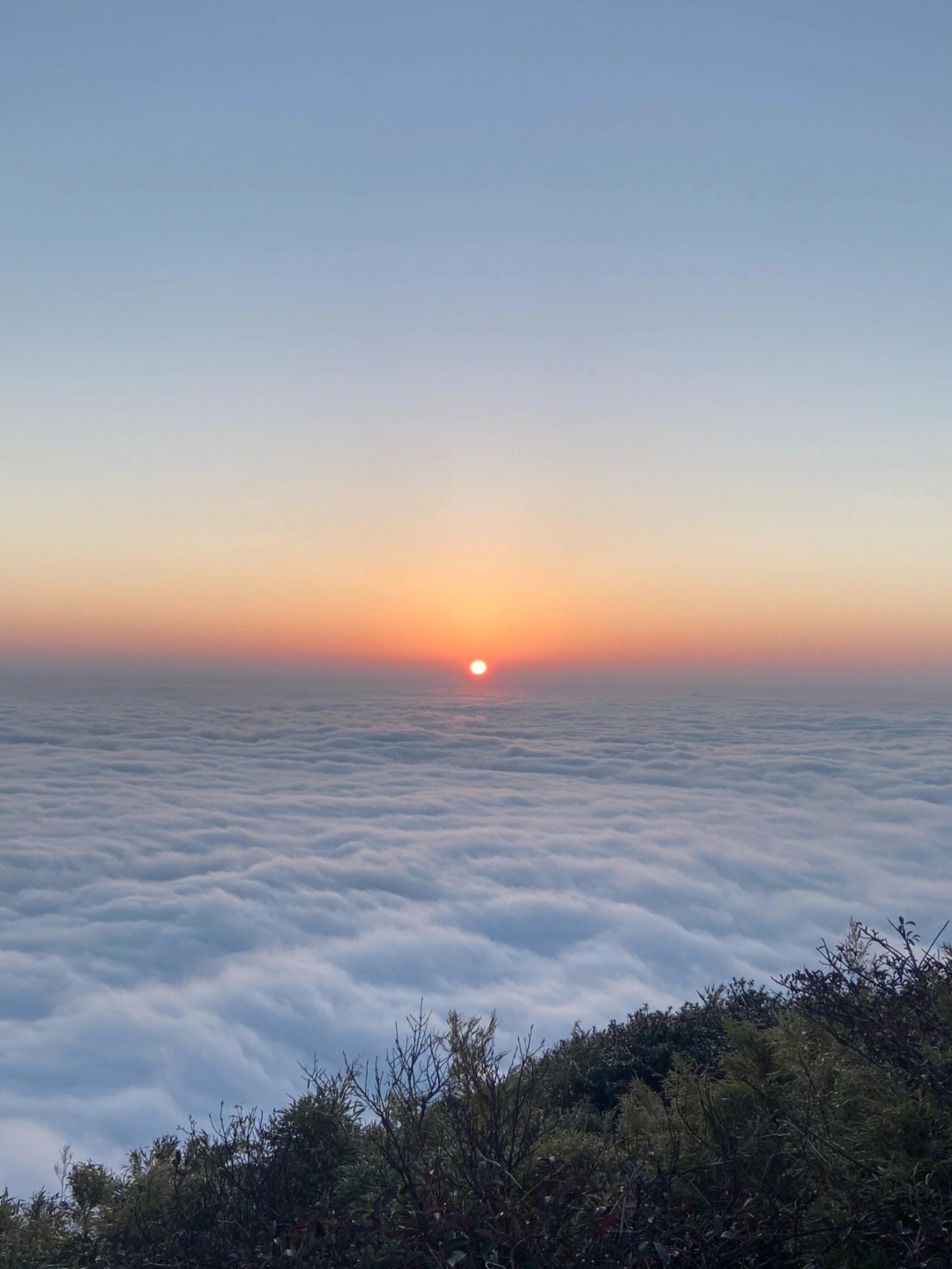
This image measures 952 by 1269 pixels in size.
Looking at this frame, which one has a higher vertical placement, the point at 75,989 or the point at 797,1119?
the point at 797,1119

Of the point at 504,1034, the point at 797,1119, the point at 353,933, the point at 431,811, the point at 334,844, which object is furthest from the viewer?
the point at 431,811

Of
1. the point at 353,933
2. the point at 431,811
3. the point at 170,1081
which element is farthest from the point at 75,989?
the point at 431,811

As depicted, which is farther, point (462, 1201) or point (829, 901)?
point (829, 901)

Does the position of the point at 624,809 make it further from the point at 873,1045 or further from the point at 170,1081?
the point at 873,1045

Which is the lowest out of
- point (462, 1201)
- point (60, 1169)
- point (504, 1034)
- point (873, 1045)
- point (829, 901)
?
point (504, 1034)

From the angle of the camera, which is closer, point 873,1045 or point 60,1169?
point 873,1045

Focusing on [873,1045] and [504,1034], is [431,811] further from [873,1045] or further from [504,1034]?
[873,1045]

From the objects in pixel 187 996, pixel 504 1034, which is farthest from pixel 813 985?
pixel 187 996

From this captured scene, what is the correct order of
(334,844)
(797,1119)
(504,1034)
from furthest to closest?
(334,844) → (504,1034) → (797,1119)

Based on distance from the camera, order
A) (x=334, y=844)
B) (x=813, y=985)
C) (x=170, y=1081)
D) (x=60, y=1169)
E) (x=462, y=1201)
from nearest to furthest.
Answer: (x=462, y=1201)
(x=813, y=985)
(x=60, y=1169)
(x=170, y=1081)
(x=334, y=844)
